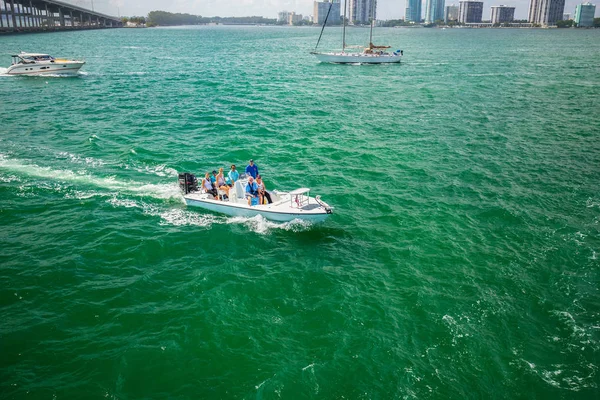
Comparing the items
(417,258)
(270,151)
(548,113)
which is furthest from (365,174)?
(548,113)

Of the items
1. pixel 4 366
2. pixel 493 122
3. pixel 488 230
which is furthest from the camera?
pixel 493 122

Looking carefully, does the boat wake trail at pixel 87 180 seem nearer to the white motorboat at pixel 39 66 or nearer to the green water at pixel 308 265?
the green water at pixel 308 265

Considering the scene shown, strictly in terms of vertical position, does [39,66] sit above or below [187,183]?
above

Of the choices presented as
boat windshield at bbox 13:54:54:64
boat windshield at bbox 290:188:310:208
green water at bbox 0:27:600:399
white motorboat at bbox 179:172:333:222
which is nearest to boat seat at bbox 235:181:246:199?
white motorboat at bbox 179:172:333:222

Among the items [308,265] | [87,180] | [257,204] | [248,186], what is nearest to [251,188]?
[248,186]

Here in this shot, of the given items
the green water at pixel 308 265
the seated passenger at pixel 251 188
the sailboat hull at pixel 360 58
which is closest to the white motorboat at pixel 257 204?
the seated passenger at pixel 251 188

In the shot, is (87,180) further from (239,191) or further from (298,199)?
(298,199)

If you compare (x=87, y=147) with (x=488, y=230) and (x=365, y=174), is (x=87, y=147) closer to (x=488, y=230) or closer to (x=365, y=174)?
(x=365, y=174)

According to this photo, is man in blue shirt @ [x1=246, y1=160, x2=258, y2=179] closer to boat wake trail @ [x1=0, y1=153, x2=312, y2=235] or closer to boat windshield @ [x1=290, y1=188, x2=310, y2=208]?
boat wake trail @ [x1=0, y1=153, x2=312, y2=235]
